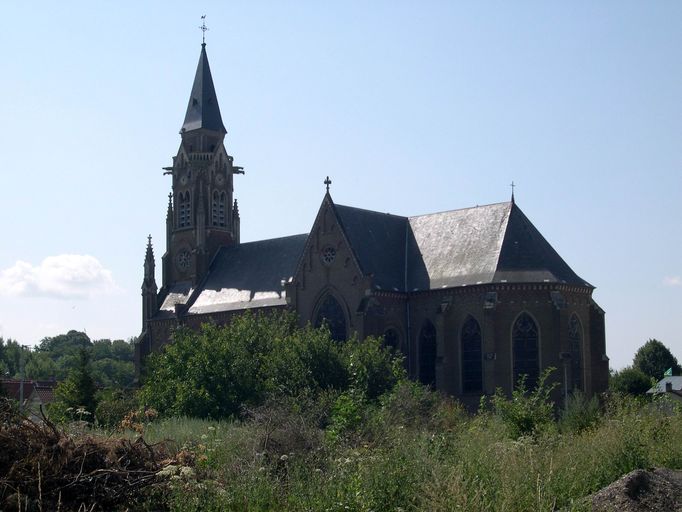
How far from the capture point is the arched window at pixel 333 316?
2248 inches

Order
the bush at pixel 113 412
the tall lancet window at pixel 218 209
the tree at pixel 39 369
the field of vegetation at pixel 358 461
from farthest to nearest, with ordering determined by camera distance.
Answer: the tree at pixel 39 369 < the tall lancet window at pixel 218 209 < the bush at pixel 113 412 < the field of vegetation at pixel 358 461

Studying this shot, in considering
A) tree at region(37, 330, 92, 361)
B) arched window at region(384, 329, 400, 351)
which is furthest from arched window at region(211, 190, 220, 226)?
tree at region(37, 330, 92, 361)

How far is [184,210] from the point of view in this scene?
246 feet

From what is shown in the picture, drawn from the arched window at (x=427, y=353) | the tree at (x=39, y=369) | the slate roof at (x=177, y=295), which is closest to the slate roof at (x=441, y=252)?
the arched window at (x=427, y=353)

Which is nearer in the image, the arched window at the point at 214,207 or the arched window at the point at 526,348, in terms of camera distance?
the arched window at the point at 526,348

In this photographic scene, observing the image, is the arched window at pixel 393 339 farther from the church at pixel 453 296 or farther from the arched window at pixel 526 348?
the arched window at pixel 526 348

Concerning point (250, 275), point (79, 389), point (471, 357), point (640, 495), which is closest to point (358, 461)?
point (640, 495)

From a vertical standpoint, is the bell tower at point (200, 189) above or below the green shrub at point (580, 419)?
above

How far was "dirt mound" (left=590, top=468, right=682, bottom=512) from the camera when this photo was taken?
16.3 metres

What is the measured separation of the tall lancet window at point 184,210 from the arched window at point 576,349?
99.8ft

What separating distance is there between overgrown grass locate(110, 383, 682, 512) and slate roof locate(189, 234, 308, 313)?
39.5 m

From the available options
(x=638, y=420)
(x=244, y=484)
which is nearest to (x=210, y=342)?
(x=638, y=420)

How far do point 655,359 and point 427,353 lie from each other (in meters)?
50.3

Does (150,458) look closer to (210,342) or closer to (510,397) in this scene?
(210,342)
